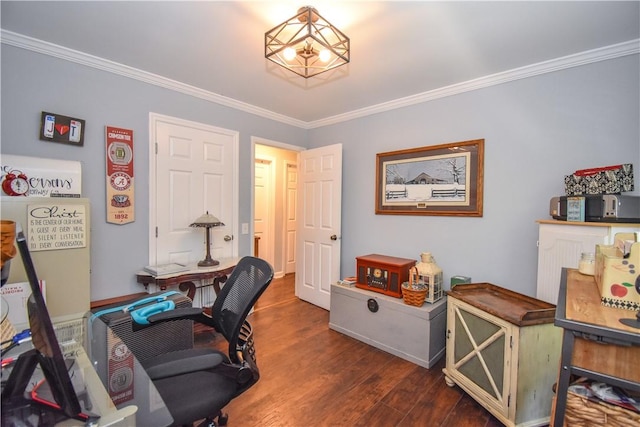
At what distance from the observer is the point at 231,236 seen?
3309mm

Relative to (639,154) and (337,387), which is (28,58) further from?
(639,154)

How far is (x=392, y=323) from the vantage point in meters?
2.56

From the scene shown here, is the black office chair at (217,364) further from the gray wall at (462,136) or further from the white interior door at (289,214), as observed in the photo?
the white interior door at (289,214)

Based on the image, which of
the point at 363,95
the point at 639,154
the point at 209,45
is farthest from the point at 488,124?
the point at 209,45

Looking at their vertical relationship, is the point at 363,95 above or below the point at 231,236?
above

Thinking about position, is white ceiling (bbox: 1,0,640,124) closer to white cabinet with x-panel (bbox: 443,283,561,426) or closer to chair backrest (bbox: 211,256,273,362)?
chair backrest (bbox: 211,256,273,362)

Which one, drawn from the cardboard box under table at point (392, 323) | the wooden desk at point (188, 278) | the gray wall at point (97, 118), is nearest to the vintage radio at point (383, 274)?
the cardboard box under table at point (392, 323)

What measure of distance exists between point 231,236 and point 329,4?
2.47 metres

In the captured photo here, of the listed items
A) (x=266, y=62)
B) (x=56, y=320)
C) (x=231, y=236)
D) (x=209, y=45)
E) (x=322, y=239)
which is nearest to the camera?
(x=56, y=320)

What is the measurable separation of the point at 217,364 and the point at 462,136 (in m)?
2.77

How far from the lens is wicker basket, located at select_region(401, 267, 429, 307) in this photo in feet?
7.97

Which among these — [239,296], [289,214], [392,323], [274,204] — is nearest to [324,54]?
[239,296]

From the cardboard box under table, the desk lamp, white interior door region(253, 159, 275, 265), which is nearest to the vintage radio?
the cardboard box under table

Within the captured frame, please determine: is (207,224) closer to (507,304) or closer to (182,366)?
(182,366)
